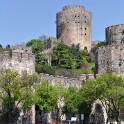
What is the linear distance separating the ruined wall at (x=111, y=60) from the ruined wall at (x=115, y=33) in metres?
26.9

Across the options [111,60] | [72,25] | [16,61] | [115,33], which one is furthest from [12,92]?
[72,25]

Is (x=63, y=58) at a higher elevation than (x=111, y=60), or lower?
higher

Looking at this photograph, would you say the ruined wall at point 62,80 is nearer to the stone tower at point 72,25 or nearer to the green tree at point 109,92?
the green tree at point 109,92

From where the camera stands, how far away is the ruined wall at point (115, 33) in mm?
92656

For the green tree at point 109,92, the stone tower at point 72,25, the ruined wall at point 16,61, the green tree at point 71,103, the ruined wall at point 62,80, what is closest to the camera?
the ruined wall at point 16,61

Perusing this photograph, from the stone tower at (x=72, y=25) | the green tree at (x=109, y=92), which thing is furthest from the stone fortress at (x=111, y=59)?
the stone tower at (x=72, y=25)

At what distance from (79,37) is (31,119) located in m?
62.6

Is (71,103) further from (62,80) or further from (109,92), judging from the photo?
(109,92)

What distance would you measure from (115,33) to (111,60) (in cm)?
2852

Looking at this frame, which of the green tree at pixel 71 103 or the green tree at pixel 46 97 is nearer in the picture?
the green tree at pixel 46 97

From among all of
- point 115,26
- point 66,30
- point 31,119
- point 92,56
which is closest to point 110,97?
point 31,119

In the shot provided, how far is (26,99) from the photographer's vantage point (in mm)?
48906

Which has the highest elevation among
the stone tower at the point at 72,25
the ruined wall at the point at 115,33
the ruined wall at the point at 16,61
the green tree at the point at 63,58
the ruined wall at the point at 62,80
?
the stone tower at the point at 72,25

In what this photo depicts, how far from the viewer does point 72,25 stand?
111938 mm
